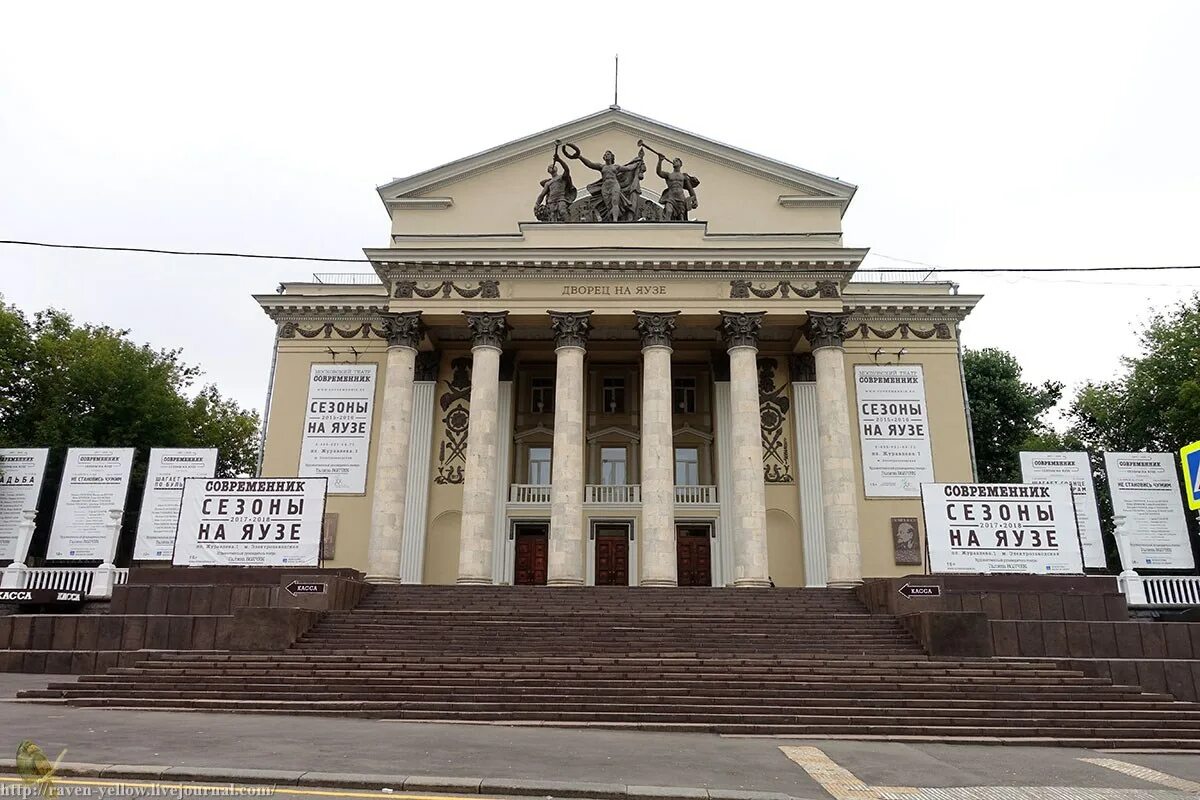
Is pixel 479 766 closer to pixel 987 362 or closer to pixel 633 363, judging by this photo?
pixel 633 363

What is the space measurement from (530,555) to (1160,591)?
18.0 meters

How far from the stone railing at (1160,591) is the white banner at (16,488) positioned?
1169 inches

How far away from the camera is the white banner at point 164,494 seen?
23.6 metres

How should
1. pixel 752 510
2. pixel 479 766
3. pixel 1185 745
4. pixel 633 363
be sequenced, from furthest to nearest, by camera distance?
pixel 633 363
pixel 752 510
pixel 1185 745
pixel 479 766

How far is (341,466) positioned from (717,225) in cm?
1512

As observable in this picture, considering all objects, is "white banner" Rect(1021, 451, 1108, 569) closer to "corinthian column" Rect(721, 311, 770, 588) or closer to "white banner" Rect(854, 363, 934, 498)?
"white banner" Rect(854, 363, 934, 498)

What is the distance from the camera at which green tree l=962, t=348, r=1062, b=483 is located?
40.4m

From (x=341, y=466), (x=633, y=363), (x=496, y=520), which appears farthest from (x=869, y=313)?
(x=341, y=466)

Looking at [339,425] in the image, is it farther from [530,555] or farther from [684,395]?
[684,395]

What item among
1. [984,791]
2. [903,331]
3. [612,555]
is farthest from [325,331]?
[984,791]

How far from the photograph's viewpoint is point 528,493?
2847cm

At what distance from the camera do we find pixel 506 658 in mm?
14094

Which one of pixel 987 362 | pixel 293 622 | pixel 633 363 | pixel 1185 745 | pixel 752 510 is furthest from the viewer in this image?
pixel 987 362

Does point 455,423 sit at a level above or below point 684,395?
below
